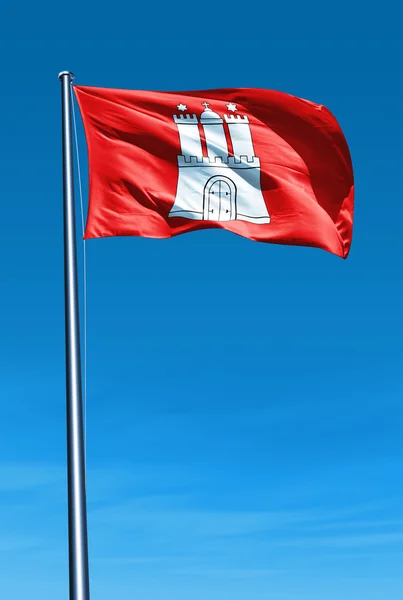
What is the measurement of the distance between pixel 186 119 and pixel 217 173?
5.18 ft

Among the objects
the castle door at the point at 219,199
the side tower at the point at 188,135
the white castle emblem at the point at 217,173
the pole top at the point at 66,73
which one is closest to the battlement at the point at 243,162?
the white castle emblem at the point at 217,173

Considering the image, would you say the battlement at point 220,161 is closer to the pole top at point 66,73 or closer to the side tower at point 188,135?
the side tower at point 188,135

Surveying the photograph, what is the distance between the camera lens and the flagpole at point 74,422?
12.7 meters

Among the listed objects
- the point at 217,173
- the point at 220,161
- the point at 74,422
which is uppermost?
the point at 220,161

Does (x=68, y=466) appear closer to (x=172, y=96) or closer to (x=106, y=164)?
(x=106, y=164)

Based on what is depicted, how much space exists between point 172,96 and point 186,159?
1.64 meters

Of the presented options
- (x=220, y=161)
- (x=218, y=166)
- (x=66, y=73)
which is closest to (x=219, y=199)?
(x=218, y=166)

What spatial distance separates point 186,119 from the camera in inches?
810

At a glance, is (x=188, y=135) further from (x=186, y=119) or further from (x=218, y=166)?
(x=218, y=166)

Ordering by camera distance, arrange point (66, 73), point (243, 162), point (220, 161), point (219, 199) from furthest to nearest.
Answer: point (243, 162) → point (220, 161) → point (219, 199) → point (66, 73)

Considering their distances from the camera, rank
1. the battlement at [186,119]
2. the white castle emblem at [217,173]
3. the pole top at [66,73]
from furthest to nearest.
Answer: the battlement at [186,119], the white castle emblem at [217,173], the pole top at [66,73]

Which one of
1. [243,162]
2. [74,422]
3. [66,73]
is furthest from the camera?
[243,162]

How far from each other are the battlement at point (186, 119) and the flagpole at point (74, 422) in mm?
5397

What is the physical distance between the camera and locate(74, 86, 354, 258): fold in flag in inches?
732
